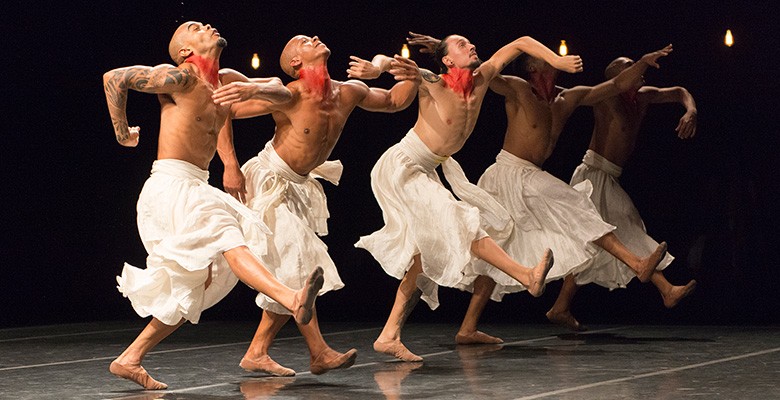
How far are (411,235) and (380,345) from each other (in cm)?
52

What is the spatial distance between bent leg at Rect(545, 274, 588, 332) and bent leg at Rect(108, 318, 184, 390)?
2.83 metres

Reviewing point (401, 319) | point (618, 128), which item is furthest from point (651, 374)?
point (618, 128)

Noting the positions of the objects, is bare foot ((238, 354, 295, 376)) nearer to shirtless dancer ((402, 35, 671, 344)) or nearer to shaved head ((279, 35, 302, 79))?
shaved head ((279, 35, 302, 79))

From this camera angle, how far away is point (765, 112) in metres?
7.65

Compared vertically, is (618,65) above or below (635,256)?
above

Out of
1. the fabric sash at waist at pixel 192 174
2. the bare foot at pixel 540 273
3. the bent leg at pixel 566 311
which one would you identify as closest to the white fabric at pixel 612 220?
the bent leg at pixel 566 311

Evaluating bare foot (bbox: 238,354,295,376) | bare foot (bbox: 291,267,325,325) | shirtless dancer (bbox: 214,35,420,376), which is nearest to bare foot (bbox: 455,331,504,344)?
shirtless dancer (bbox: 214,35,420,376)

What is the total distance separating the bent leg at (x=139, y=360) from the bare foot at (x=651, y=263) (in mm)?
2455

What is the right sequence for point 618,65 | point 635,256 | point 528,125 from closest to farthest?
point 635,256
point 528,125
point 618,65

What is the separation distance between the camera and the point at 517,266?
5328 millimetres

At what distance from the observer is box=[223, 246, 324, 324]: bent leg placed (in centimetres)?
411

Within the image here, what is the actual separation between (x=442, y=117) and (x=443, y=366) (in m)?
1.18

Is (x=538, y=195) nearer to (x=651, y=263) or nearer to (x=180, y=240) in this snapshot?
(x=651, y=263)

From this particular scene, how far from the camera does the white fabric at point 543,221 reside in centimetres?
611
